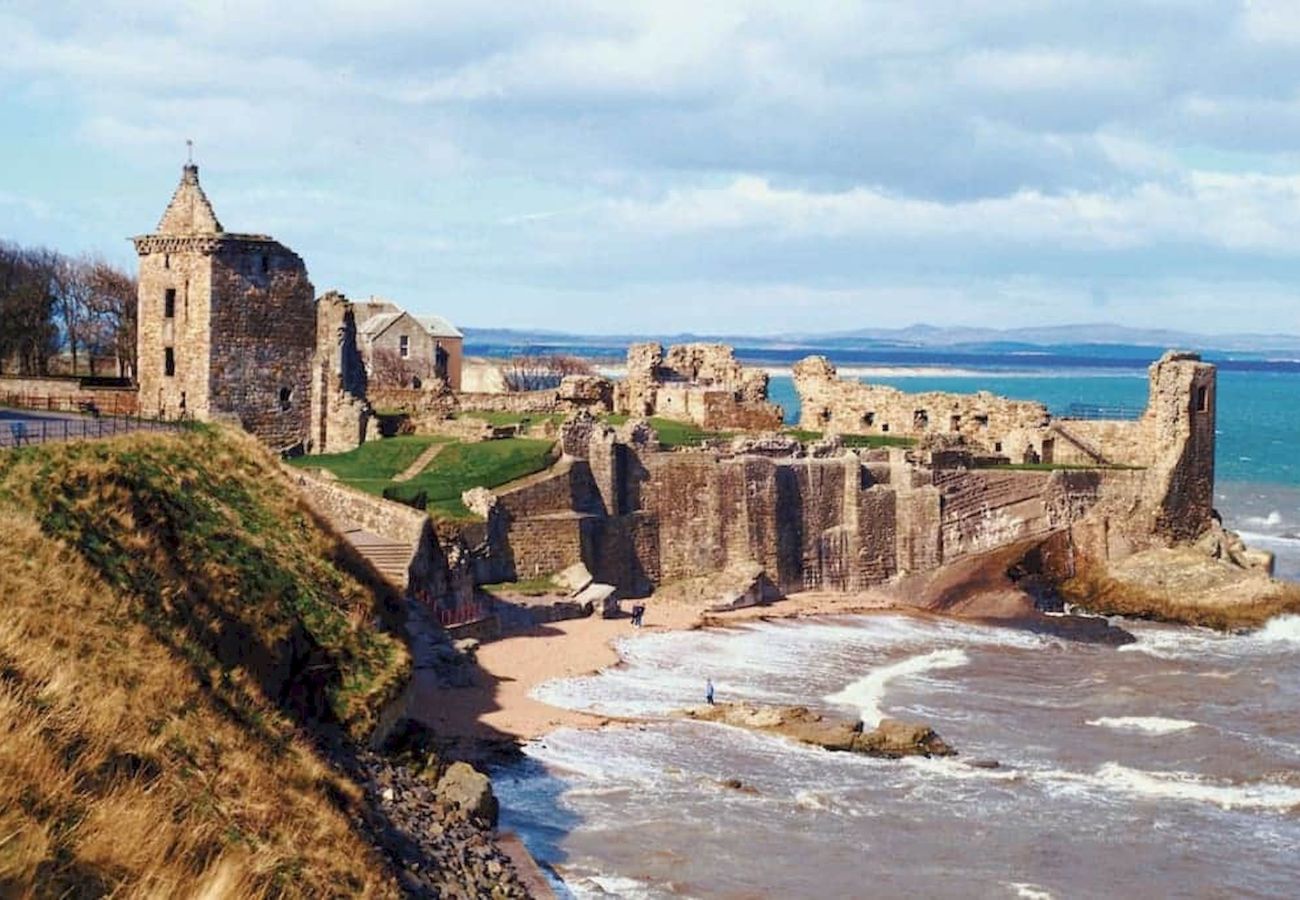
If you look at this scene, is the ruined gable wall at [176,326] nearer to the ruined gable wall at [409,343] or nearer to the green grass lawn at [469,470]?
the green grass lawn at [469,470]

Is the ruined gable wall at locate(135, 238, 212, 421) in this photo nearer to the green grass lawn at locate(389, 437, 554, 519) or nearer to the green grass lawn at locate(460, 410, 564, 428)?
the green grass lawn at locate(389, 437, 554, 519)

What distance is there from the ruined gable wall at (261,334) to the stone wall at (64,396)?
252 centimetres

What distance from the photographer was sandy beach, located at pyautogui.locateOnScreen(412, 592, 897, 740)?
29.2 m

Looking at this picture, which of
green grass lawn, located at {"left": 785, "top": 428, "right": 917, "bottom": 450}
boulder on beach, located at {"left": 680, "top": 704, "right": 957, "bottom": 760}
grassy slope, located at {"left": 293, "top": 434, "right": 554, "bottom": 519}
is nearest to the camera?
boulder on beach, located at {"left": 680, "top": 704, "right": 957, "bottom": 760}

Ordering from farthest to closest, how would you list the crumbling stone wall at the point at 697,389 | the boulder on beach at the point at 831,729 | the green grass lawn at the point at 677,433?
the crumbling stone wall at the point at 697,389 < the green grass lawn at the point at 677,433 < the boulder on beach at the point at 831,729

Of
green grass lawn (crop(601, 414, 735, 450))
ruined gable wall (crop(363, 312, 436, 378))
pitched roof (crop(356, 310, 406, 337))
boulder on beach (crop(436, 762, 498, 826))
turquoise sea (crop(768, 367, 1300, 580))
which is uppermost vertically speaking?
pitched roof (crop(356, 310, 406, 337))

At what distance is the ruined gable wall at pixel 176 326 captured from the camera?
40.2 metres

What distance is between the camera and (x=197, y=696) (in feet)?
55.8

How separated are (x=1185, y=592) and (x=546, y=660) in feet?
58.8

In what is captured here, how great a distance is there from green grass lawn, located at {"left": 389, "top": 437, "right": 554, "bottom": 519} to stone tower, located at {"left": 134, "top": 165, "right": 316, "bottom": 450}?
3.76 meters

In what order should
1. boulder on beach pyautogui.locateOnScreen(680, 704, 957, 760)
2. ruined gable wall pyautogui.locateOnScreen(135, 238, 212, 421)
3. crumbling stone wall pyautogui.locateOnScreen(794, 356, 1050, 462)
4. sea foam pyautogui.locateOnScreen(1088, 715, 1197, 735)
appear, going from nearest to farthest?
1. boulder on beach pyautogui.locateOnScreen(680, 704, 957, 760)
2. sea foam pyautogui.locateOnScreen(1088, 715, 1197, 735)
3. ruined gable wall pyautogui.locateOnScreen(135, 238, 212, 421)
4. crumbling stone wall pyautogui.locateOnScreen(794, 356, 1050, 462)

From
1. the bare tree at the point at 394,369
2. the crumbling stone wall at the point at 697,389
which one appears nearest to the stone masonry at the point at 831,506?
the crumbling stone wall at the point at 697,389

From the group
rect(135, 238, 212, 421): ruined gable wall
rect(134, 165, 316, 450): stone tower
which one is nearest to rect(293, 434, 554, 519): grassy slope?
rect(134, 165, 316, 450): stone tower

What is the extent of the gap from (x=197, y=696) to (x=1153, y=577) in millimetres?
32896
